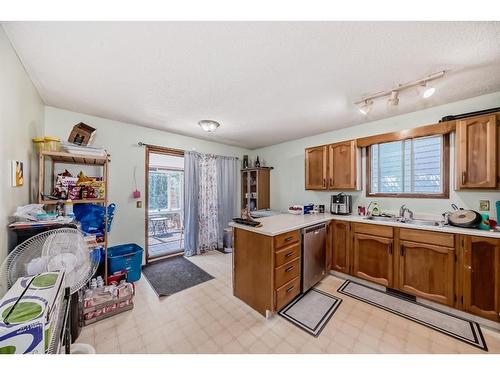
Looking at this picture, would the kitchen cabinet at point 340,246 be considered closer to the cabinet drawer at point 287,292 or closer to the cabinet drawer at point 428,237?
the cabinet drawer at point 428,237

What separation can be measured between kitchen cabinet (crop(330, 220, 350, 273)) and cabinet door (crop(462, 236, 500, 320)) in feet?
3.40

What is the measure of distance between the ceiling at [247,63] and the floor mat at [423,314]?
2.22 m

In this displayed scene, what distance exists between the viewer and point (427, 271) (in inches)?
77.7

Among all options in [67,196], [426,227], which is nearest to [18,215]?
[67,196]

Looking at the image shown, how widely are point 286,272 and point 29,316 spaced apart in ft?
5.73

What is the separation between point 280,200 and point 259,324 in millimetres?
2588

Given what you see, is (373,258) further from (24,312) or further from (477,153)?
(24,312)

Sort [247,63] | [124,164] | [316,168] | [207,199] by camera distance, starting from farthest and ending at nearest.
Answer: [207,199]
[316,168]
[124,164]
[247,63]

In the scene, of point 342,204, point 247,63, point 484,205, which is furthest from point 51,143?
point 484,205

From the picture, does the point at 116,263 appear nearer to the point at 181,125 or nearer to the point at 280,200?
the point at 181,125

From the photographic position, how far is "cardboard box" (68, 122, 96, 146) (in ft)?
6.87

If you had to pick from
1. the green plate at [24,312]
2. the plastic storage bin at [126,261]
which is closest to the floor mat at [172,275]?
the plastic storage bin at [126,261]

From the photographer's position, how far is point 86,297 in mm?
1845

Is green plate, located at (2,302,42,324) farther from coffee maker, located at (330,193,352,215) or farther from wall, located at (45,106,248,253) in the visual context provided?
coffee maker, located at (330,193,352,215)
